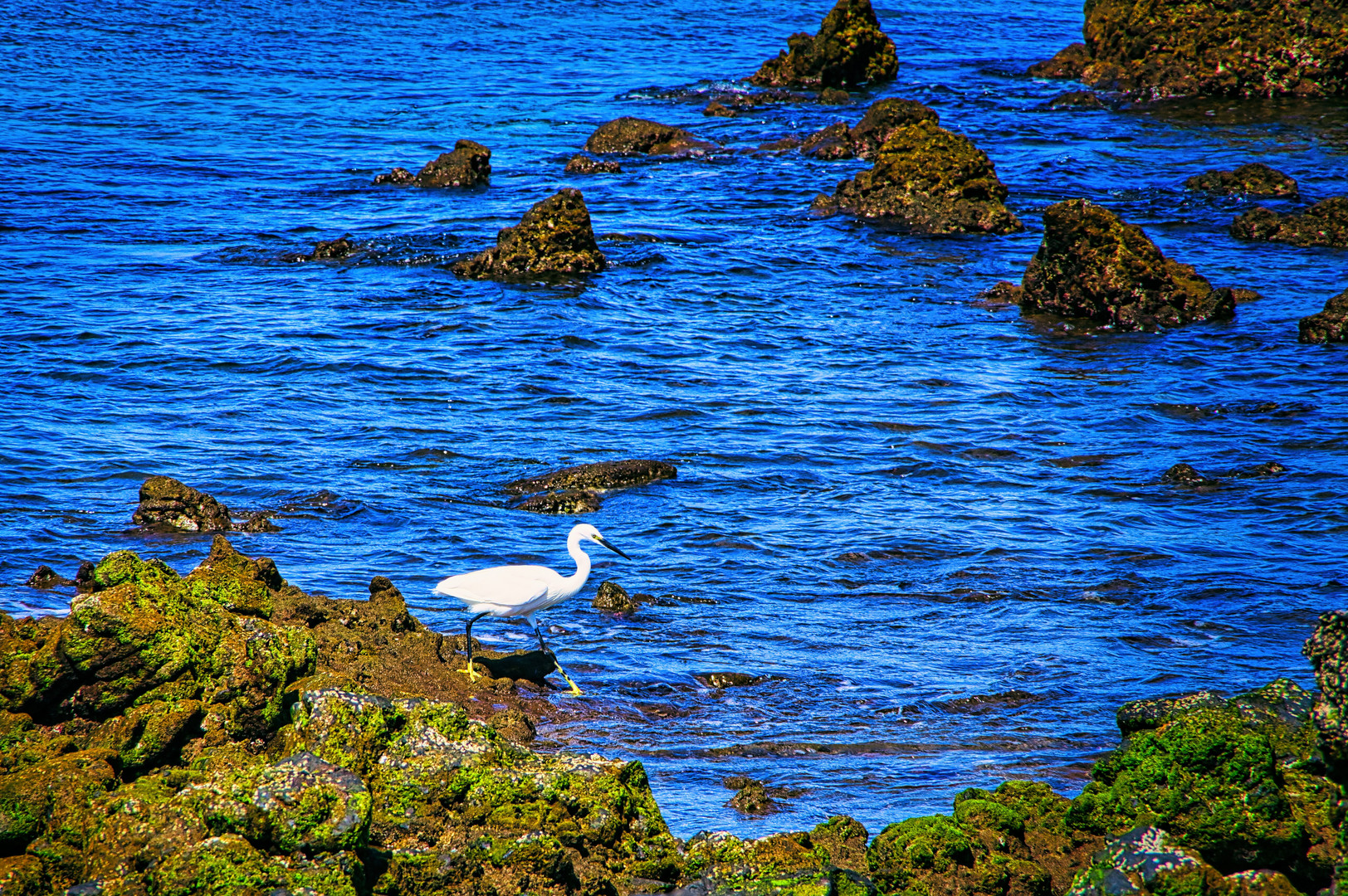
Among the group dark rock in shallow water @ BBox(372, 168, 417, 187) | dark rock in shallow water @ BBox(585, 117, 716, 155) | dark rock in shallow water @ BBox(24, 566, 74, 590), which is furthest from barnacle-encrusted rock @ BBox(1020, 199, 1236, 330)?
dark rock in shallow water @ BBox(24, 566, 74, 590)

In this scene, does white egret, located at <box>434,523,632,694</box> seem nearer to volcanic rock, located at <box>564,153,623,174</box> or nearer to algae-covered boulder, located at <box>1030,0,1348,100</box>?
volcanic rock, located at <box>564,153,623,174</box>

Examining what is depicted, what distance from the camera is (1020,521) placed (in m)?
10.3

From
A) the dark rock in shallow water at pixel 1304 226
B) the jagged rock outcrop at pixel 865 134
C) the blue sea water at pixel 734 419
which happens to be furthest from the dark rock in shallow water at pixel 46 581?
the jagged rock outcrop at pixel 865 134

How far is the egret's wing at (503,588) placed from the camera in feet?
23.8

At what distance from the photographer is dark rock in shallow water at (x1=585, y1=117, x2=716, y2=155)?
2541 cm

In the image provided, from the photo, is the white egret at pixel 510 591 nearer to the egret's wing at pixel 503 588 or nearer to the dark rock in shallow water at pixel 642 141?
the egret's wing at pixel 503 588

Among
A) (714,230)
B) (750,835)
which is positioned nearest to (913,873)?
(750,835)

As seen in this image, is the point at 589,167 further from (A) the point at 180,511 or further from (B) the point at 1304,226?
(A) the point at 180,511

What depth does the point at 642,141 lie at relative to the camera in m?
25.4

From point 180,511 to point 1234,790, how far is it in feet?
25.7

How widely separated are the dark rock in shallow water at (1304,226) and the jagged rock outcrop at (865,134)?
6.96 meters

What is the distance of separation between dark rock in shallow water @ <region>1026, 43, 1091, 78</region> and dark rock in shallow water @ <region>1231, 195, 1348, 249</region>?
1523 cm

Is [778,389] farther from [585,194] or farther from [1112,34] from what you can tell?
[1112,34]

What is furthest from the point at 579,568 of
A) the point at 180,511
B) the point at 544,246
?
the point at 544,246
